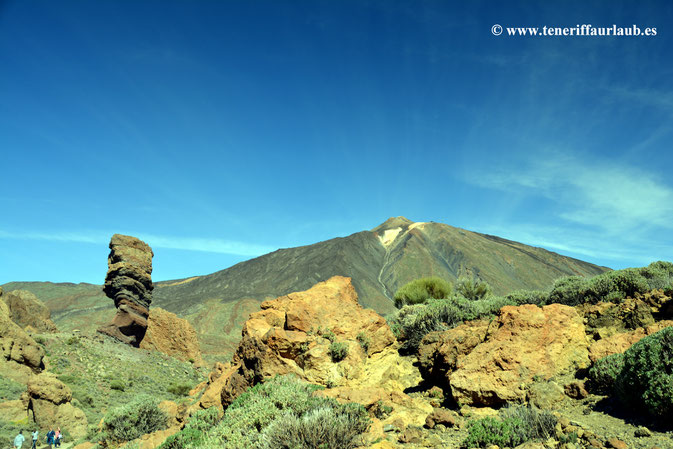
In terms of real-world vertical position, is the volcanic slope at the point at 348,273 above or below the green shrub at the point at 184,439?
above

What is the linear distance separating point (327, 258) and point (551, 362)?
376ft

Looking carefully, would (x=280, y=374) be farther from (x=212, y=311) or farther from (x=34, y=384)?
(x=212, y=311)

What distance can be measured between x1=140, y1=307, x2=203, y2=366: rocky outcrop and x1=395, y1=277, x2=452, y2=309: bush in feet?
82.9

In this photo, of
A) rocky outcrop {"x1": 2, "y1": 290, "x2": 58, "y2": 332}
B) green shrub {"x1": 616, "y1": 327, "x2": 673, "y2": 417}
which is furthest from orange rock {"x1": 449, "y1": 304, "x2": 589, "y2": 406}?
rocky outcrop {"x1": 2, "y1": 290, "x2": 58, "y2": 332}

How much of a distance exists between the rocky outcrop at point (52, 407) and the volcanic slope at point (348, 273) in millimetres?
59039

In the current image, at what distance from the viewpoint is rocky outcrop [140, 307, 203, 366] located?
36906 mm

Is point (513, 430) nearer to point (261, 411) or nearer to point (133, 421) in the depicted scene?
point (261, 411)

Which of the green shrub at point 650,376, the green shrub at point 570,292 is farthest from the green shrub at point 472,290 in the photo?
the green shrub at point 650,376

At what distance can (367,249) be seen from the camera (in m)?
136

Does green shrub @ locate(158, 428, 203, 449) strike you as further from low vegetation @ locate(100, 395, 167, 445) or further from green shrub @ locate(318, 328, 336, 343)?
low vegetation @ locate(100, 395, 167, 445)

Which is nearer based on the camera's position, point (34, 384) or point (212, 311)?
point (34, 384)

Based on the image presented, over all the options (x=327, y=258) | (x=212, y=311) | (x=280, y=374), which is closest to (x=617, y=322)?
(x=280, y=374)

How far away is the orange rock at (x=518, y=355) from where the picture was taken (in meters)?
6.41

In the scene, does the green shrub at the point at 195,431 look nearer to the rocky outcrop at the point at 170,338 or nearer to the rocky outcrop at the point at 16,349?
the rocky outcrop at the point at 16,349
